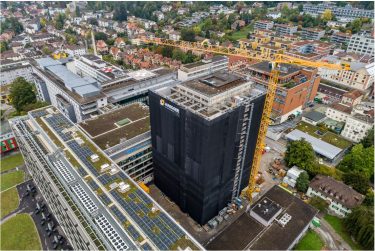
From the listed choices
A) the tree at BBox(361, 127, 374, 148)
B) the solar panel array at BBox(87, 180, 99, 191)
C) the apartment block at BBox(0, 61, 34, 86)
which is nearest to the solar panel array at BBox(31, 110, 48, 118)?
the solar panel array at BBox(87, 180, 99, 191)

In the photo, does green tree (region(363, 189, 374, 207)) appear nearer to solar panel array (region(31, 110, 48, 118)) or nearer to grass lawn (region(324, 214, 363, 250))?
grass lawn (region(324, 214, 363, 250))

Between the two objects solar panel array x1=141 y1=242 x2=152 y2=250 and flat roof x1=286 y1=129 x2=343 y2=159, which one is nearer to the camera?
solar panel array x1=141 y1=242 x2=152 y2=250

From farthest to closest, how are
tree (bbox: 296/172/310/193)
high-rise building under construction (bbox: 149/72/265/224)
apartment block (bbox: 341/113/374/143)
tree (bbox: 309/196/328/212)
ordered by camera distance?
apartment block (bbox: 341/113/374/143) → tree (bbox: 296/172/310/193) → tree (bbox: 309/196/328/212) → high-rise building under construction (bbox: 149/72/265/224)

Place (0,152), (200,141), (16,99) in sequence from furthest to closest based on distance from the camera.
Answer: (16,99) < (0,152) < (200,141)

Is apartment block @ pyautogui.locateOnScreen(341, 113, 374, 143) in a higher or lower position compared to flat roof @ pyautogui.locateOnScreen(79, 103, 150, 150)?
lower

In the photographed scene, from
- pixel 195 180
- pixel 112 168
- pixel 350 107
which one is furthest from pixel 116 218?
pixel 350 107

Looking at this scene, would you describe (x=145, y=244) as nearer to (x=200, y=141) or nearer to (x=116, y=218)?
(x=116, y=218)
